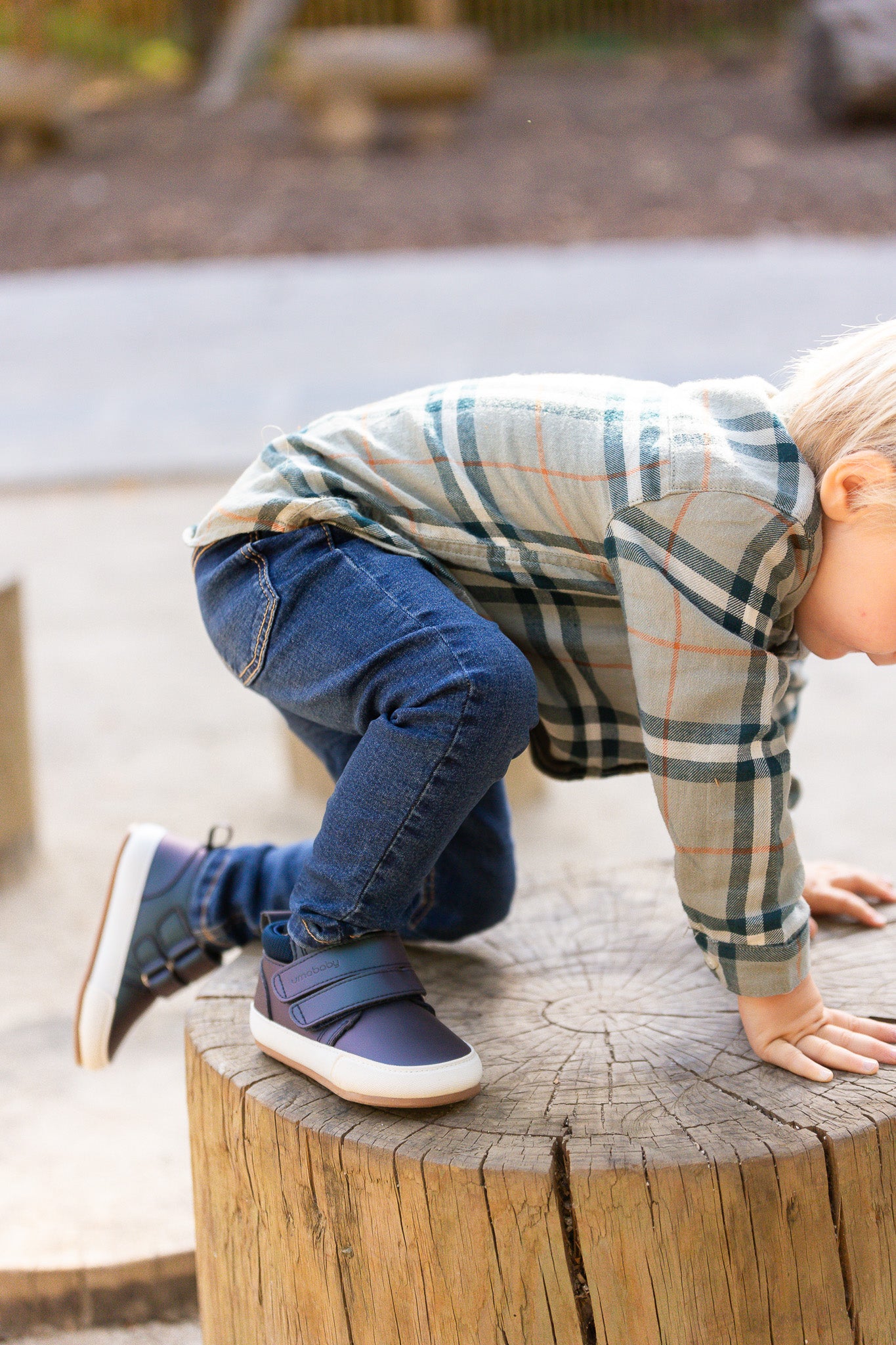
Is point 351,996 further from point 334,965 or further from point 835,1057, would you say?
point 835,1057

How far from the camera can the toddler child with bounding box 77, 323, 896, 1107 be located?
1.27 m

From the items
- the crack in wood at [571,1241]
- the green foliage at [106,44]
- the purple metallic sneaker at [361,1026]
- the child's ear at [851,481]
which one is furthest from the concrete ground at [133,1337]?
the green foliage at [106,44]

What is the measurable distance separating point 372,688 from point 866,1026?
61 centimetres

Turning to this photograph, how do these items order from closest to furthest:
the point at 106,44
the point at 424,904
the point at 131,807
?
the point at 424,904, the point at 131,807, the point at 106,44

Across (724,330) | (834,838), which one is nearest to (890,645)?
(834,838)

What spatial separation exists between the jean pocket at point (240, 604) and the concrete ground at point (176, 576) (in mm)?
714

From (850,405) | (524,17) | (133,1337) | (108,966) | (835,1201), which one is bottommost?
(133,1337)

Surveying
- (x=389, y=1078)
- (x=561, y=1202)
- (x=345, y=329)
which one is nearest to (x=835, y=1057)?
(x=561, y=1202)

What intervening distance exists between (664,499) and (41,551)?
412 centimetres

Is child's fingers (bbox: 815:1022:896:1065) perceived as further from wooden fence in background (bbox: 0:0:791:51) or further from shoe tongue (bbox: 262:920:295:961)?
wooden fence in background (bbox: 0:0:791:51)

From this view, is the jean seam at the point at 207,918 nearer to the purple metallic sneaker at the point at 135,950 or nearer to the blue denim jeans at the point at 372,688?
the purple metallic sneaker at the point at 135,950

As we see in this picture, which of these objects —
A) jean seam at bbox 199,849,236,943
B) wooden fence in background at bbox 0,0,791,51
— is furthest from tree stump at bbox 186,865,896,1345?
wooden fence in background at bbox 0,0,791,51

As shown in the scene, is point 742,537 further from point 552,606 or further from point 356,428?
point 356,428

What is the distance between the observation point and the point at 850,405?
1282mm
